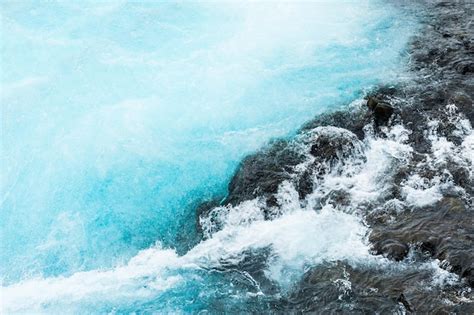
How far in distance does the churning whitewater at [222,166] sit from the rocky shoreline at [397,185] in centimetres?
3

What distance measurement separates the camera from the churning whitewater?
261 inches

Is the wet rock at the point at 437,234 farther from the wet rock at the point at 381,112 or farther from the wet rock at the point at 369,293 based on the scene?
the wet rock at the point at 381,112

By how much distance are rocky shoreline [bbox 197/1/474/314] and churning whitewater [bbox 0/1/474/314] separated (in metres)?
0.03

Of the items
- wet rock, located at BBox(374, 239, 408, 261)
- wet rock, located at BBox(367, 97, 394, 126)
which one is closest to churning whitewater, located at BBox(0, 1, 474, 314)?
→ wet rock, located at BBox(374, 239, 408, 261)

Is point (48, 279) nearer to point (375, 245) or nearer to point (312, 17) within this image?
point (375, 245)

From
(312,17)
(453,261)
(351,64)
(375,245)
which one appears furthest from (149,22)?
(453,261)

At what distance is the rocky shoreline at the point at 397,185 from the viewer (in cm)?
611

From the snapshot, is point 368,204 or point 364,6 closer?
point 368,204

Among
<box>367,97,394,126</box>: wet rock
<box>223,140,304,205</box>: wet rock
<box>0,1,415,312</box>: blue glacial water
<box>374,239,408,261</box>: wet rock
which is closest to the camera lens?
<box>374,239,408,261</box>: wet rock

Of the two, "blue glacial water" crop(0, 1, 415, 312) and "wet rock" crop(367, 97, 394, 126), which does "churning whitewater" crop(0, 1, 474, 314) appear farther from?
"wet rock" crop(367, 97, 394, 126)

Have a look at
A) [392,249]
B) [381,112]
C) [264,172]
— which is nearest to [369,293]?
[392,249]

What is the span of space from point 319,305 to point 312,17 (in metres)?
8.40

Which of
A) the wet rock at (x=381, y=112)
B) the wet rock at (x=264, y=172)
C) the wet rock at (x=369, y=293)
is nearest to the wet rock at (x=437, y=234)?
the wet rock at (x=369, y=293)

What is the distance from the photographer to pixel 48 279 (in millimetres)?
7109
